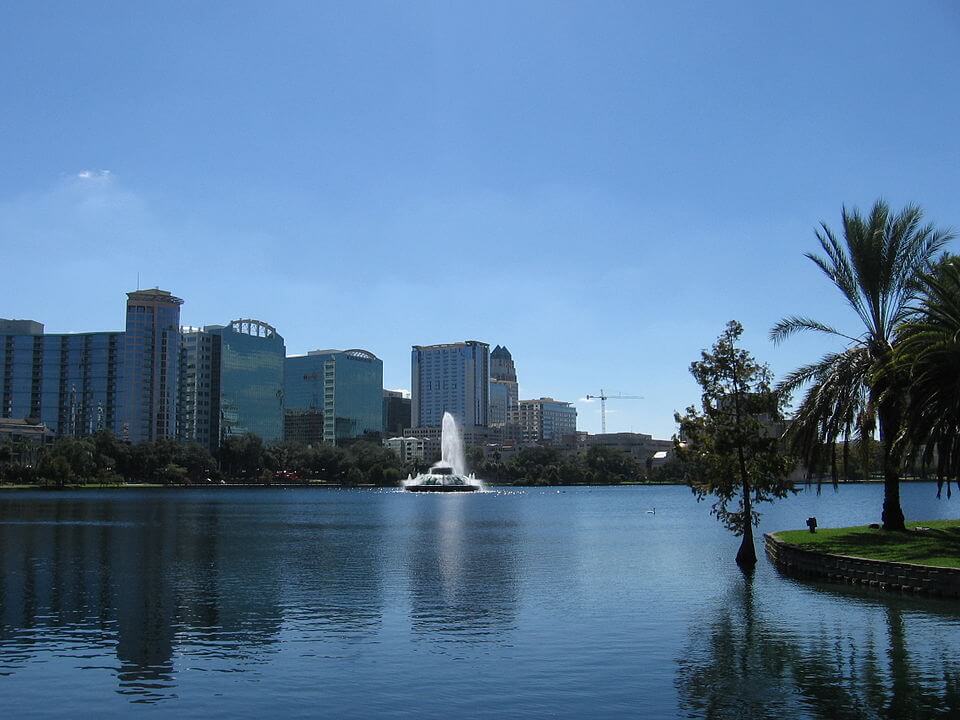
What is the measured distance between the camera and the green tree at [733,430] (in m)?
42.4

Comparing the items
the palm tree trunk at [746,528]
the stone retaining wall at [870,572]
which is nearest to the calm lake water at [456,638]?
the palm tree trunk at [746,528]

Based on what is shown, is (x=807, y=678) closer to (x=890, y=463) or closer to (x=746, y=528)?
(x=890, y=463)

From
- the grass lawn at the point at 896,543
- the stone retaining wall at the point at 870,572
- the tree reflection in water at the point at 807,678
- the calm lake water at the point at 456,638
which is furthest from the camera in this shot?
the grass lawn at the point at 896,543

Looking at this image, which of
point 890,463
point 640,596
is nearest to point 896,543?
point 890,463

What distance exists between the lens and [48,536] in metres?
64.3

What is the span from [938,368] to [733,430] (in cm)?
891

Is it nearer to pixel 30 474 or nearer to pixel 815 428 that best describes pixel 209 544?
pixel 815 428

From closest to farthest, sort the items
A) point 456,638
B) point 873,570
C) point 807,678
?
point 807,678 → point 456,638 → point 873,570

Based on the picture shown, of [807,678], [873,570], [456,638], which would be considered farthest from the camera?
[873,570]

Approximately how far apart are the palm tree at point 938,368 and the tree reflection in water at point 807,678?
11.4m

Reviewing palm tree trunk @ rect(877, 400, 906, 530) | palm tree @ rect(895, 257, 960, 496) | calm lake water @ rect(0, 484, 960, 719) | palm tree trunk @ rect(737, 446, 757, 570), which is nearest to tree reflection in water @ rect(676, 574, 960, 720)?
calm lake water @ rect(0, 484, 960, 719)

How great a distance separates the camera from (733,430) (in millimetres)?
42250

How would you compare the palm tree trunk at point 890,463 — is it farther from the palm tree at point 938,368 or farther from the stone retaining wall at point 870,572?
the stone retaining wall at point 870,572

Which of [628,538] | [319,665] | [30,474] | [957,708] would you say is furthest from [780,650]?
[30,474]
